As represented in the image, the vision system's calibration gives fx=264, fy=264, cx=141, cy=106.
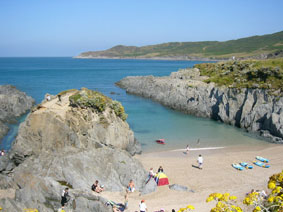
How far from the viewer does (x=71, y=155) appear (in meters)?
19.6

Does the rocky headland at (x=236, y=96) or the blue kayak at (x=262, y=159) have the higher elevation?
the rocky headland at (x=236, y=96)

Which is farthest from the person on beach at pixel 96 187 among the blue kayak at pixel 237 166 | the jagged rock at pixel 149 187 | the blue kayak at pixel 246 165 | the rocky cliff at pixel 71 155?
the blue kayak at pixel 246 165

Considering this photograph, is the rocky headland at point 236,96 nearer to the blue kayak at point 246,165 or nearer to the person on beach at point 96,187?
the blue kayak at point 246,165

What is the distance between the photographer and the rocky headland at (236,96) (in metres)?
36.4

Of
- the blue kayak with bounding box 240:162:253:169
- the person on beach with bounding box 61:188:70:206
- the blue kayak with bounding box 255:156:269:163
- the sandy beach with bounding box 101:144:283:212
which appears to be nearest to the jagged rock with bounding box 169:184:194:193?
the sandy beach with bounding box 101:144:283:212

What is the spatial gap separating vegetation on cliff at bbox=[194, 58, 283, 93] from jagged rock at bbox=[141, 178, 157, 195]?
1078 inches

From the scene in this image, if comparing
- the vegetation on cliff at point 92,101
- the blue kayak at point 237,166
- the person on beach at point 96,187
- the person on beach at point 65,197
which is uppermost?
the vegetation on cliff at point 92,101

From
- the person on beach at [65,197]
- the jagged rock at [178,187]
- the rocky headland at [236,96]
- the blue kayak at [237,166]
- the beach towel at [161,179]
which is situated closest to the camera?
the person on beach at [65,197]

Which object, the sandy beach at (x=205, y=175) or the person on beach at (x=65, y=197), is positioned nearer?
the person on beach at (x=65, y=197)

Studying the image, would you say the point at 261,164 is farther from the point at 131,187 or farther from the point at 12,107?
the point at 12,107

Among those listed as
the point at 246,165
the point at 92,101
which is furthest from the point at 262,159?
the point at 92,101

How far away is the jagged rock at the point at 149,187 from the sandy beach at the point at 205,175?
0.35 meters

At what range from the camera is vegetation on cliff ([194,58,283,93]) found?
40688mm

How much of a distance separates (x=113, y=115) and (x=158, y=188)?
9227 millimetres
